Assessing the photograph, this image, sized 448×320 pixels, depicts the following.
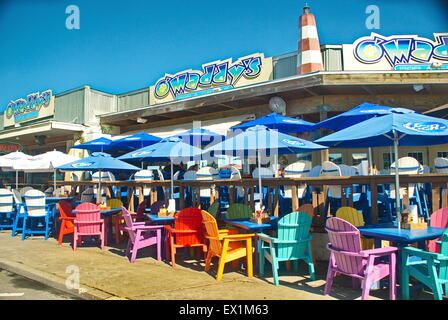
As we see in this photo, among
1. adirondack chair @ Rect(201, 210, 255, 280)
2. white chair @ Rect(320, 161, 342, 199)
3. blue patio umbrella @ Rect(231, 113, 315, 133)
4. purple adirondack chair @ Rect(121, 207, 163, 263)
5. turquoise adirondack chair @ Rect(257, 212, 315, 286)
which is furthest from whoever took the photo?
blue patio umbrella @ Rect(231, 113, 315, 133)

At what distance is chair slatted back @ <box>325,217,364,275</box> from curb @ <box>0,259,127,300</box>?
2535 millimetres

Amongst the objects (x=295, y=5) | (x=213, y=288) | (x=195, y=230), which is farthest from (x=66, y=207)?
(x=295, y=5)

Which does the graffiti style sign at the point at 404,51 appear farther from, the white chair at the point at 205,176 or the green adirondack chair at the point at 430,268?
the green adirondack chair at the point at 430,268

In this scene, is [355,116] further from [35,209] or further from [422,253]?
[35,209]

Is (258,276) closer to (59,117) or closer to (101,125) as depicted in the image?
(101,125)

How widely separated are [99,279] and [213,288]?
1639 mm

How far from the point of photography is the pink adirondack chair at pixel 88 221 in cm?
749

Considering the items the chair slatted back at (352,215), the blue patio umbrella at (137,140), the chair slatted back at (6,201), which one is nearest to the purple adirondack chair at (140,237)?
the chair slatted back at (352,215)

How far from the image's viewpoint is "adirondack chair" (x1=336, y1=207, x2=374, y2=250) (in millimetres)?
5047

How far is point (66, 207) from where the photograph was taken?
8.19 m

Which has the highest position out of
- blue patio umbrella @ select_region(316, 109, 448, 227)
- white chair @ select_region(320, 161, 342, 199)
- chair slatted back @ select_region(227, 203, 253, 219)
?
blue patio umbrella @ select_region(316, 109, 448, 227)

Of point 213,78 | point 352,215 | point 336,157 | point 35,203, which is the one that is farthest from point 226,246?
point 213,78

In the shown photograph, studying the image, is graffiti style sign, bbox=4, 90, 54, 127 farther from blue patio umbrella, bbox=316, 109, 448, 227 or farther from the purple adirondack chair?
blue patio umbrella, bbox=316, 109, 448, 227

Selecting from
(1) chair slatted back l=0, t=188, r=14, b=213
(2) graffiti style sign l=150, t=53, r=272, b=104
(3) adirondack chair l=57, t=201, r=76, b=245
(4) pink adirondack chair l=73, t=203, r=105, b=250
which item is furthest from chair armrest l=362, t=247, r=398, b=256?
(1) chair slatted back l=0, t=188, r=14, b=213
